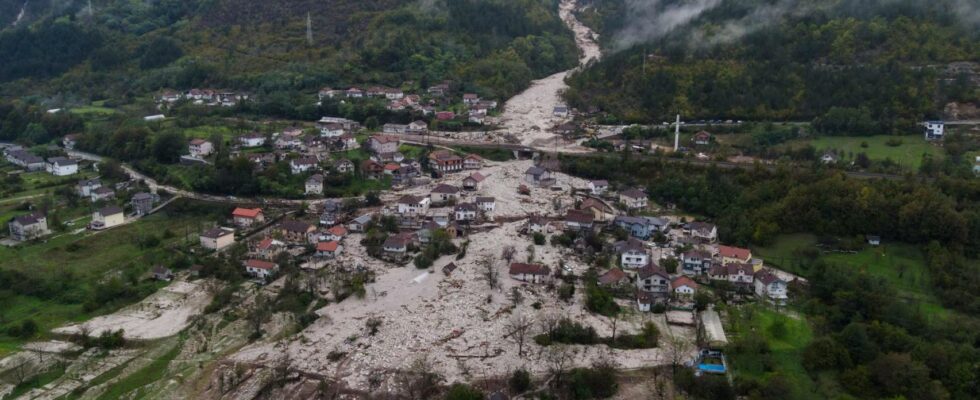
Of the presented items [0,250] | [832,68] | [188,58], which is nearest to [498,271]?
[0,250]

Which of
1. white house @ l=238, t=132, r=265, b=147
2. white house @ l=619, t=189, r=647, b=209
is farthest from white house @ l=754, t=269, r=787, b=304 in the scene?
white house @ l=238, t=132, r=265, b=147

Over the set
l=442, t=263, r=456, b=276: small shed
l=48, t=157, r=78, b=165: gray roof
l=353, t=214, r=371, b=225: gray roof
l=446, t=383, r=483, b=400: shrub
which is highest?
l=48, t=157, r=78, b=165: gray roof

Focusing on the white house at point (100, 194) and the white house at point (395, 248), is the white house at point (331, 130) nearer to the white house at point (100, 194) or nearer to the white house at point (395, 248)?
the white house at point (100, 194)

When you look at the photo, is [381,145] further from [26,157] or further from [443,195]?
[26,157]

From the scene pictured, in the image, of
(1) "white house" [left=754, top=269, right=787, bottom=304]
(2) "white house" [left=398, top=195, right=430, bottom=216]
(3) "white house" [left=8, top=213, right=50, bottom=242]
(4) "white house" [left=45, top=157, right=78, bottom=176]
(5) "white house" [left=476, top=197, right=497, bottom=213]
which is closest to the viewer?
(1) "white house" [left=754, top=269, right=787, bottom=304]

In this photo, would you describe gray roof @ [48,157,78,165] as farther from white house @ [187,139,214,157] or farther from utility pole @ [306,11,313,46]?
utility pole @ [306,11,313,46]

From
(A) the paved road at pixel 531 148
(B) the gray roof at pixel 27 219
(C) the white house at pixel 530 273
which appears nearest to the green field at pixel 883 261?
(A) the paved road at pixel 531 148
